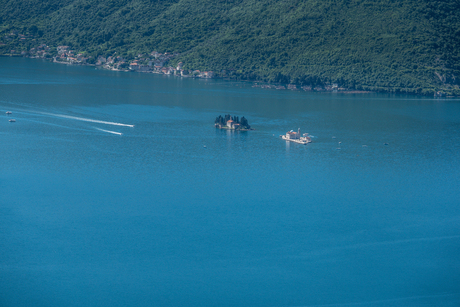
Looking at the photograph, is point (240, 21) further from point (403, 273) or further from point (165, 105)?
point (403, 273)

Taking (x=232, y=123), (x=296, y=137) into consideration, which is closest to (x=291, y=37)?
(x=232, y=123)

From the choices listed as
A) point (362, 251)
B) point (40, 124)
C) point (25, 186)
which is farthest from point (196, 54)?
point (362, 251)

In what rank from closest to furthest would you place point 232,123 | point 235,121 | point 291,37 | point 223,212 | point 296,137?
1. point 223,212
2. point 296,137
3. point 232,123
4. point 235,121
5. point 291,37

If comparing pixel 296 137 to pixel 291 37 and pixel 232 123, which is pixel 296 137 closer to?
pixel 232 123

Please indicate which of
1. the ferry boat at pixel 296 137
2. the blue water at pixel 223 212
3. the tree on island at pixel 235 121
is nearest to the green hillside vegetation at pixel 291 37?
the blue water at pixel 223 212

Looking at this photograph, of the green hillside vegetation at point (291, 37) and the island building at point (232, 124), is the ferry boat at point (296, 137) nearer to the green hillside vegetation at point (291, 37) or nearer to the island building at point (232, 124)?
the island building at point (232, 124)

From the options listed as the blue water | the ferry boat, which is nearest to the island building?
the blue water

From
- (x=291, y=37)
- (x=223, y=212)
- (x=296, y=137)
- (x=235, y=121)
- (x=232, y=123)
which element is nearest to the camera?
(x=223, y=212)
